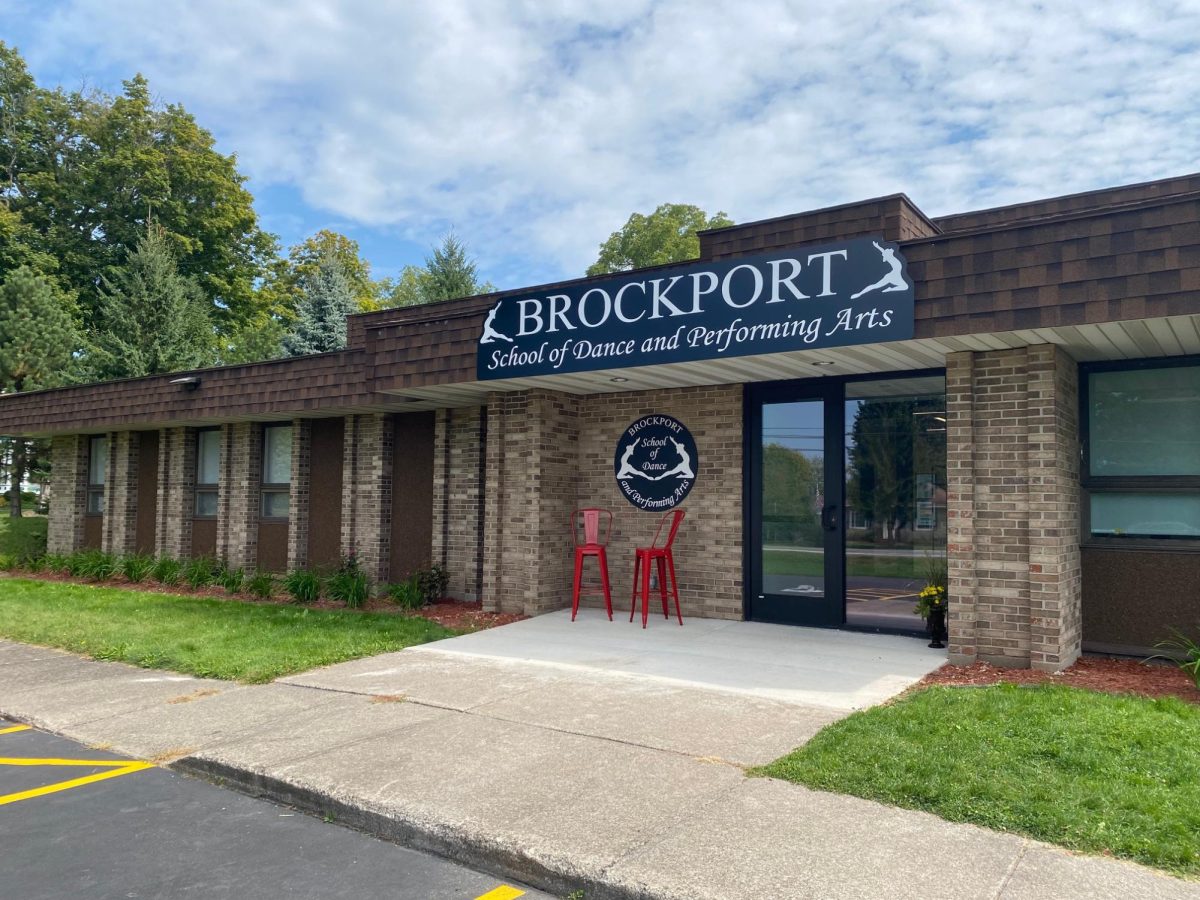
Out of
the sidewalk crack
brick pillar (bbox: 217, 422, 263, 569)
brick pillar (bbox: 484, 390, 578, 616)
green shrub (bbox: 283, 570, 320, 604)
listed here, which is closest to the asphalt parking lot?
the sidewalk crack

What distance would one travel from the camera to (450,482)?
11.5 metres

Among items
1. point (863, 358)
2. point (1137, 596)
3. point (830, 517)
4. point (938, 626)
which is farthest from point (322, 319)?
point (1137, 596)

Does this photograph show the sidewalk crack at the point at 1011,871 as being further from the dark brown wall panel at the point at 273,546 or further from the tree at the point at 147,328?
the tree at the point at 147,328

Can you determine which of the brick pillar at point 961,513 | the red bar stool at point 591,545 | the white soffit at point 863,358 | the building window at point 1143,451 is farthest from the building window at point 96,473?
the building window at point 1143,451

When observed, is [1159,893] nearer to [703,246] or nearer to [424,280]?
[703,246]

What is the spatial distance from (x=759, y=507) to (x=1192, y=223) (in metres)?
4.75

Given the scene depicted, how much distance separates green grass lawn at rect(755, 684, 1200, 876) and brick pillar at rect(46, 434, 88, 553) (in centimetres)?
1639

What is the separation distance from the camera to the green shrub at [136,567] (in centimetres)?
1420

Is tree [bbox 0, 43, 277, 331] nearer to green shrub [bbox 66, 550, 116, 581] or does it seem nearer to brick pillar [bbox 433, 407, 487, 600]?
green shrub [bbox 66, 550, 116, 581]

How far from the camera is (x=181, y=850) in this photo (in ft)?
13.0

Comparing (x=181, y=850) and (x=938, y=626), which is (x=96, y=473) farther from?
(x=938, y=626)

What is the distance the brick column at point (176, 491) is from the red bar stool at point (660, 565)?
9.16 meters

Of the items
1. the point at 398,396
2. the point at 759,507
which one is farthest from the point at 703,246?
the point at 398,396

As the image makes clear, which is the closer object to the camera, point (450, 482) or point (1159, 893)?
point (1159, 893)
